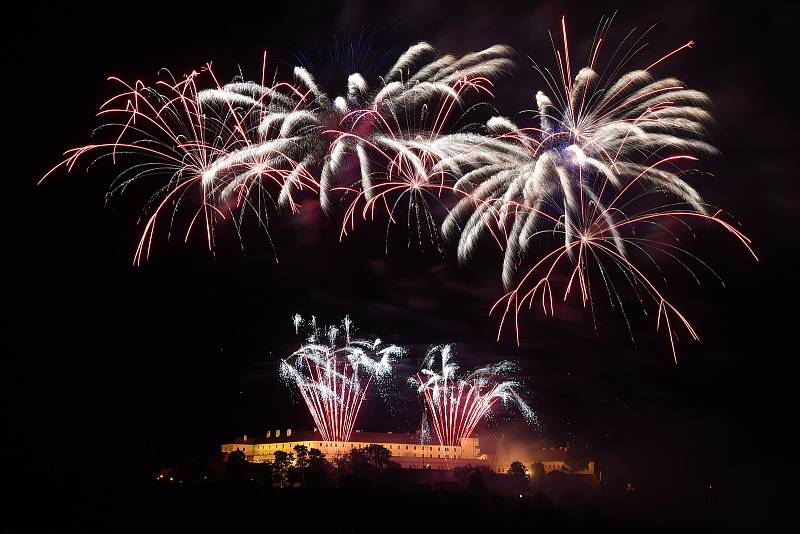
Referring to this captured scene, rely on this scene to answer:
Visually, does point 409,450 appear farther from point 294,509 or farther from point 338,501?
point 294,509

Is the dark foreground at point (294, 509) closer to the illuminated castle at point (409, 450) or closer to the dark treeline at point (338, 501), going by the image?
the dark treeline at point (338, 501)

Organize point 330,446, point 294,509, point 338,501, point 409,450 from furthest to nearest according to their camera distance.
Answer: point 409,450 → point 330,446 → point 338,501 → point 294,509

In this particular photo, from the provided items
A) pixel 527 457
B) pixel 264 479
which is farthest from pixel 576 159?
pixel 527 457

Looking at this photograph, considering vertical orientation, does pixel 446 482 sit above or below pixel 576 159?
below

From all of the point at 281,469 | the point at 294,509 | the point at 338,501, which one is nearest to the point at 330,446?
the point at 281,469

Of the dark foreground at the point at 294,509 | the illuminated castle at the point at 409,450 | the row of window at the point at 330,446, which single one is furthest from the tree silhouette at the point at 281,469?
the illuminated castle at the point at 409,450

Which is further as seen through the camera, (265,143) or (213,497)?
(213,497)

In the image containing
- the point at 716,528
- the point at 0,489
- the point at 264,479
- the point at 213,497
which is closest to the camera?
the point at 0,489

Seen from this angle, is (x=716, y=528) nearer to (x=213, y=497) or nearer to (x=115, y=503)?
(x=213, y=497)

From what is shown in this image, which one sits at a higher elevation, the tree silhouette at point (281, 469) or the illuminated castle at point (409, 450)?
the illuminated castle at point (409, 450)
